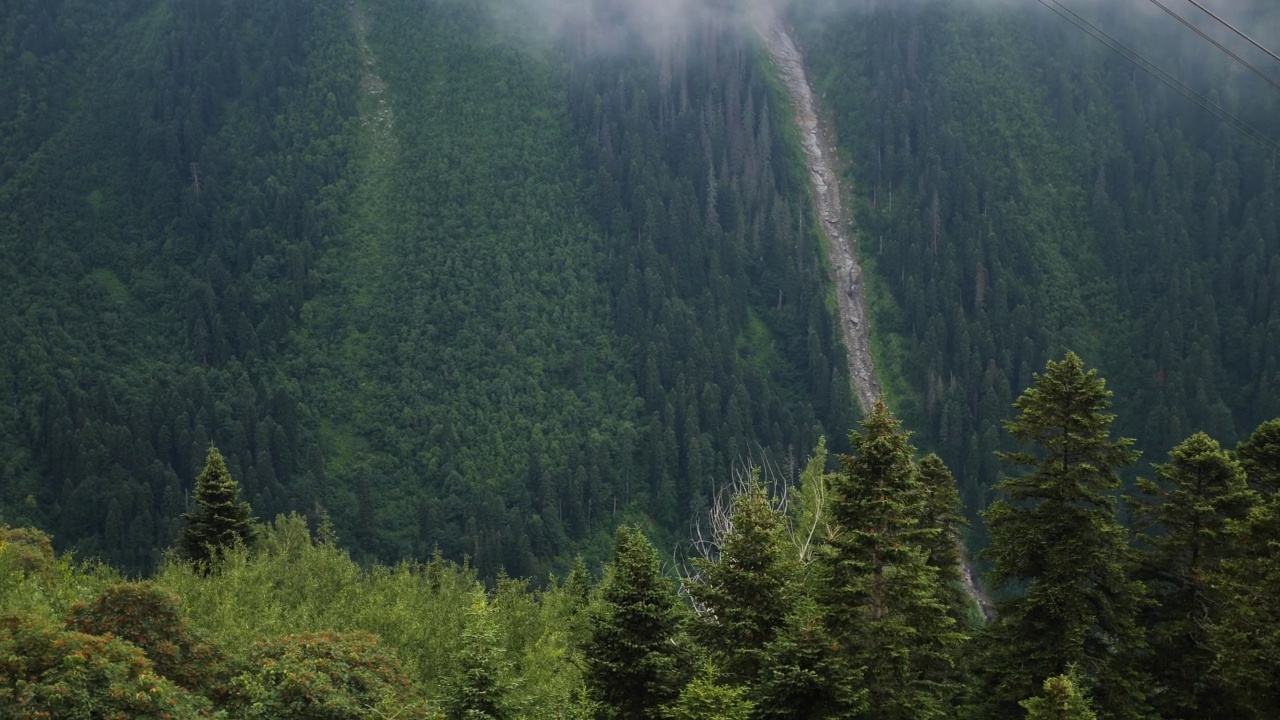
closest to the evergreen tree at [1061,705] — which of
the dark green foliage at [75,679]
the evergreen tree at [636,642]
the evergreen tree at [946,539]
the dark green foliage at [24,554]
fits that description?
the evergreen tree at [636,642]

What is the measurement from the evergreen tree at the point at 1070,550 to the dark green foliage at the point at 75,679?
25341mm

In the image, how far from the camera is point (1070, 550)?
41031 millimetres

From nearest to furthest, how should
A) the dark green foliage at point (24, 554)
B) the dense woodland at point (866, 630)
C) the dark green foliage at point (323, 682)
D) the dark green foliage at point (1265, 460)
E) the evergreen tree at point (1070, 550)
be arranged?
the dense woodland at point (866, 630) < the dark green foliage at point (323, 682) < the evergreen tree at point (1070, 550) < the dark green foliage at point (1265, 460) < the dark green foliage at point (24, 554)

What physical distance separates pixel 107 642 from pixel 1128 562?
3137 centimetres

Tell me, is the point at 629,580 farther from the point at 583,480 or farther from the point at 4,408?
the point at 4,408

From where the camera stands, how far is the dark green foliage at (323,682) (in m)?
36.4

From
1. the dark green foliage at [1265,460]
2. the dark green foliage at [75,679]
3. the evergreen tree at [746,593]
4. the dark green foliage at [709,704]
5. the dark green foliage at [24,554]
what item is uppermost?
the dark green foliage at [1265,460]

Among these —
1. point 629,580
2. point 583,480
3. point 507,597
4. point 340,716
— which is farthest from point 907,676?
point 583,480

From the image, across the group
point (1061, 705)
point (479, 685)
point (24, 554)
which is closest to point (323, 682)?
point (479, 685)

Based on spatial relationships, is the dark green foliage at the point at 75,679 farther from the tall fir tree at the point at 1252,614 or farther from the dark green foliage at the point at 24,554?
the tall fir tree at the point at 1252,614

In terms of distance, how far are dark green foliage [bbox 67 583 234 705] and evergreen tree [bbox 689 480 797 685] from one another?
15.0 metres

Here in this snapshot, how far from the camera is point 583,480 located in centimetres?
18938

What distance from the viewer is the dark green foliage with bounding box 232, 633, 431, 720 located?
119 feet

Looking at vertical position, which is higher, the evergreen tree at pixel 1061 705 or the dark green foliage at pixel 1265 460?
the dark green foliage at pixel 1265 460
